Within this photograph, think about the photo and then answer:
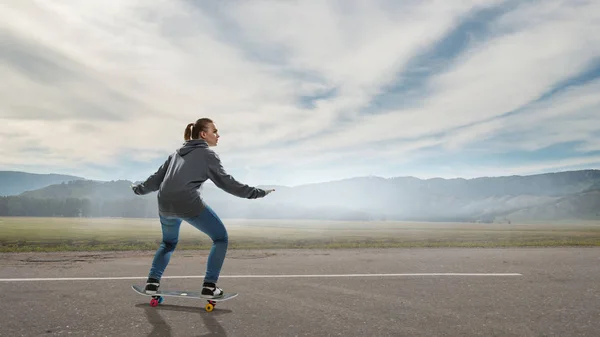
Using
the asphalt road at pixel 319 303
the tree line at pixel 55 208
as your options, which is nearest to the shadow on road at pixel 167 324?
the asphalt road at pixel 319 303

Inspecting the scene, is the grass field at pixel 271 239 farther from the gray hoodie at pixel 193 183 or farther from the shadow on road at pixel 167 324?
the gray hoodie at pixel 193 183

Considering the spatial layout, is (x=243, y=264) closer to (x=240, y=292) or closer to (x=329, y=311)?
(x=240, y=292)

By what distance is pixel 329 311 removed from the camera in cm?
409

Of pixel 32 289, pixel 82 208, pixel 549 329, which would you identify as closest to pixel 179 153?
pixel 32 289

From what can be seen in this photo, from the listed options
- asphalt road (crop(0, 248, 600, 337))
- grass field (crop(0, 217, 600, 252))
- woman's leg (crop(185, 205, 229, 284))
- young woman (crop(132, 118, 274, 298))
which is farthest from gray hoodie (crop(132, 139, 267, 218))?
grass field (crop(0, 217, 600, 252))

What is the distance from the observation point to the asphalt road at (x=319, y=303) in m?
3.48

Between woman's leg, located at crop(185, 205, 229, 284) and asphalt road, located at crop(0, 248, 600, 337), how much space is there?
0.36 meters

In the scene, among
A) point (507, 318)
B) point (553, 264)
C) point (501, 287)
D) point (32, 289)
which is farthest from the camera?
point (553, 264)

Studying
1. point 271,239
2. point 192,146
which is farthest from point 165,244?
A: point 271,239

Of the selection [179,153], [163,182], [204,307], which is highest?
[179,153]

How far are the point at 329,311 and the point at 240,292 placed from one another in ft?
4.62

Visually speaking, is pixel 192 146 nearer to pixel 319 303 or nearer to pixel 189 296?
pixel 189 296

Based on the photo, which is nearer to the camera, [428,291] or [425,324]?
[425,324]

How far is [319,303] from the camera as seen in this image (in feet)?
14.6
